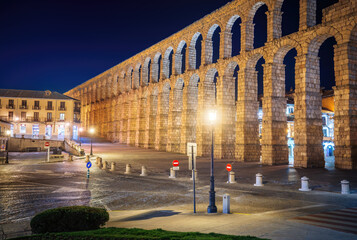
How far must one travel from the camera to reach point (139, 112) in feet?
194

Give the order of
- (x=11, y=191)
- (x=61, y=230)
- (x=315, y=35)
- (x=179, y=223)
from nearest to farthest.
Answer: (x=61, y=230) → (x=179, y=223) → (x=11, y=191) → (x=315, y=35)

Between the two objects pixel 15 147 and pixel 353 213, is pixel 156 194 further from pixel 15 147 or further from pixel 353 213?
pixel 15 147

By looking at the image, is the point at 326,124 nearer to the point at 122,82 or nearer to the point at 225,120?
the point at 225,120

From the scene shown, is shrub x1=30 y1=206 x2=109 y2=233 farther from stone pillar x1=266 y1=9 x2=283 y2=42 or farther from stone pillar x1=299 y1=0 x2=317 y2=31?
stone pillar x1=266 y1=9 x2=283 y2=42

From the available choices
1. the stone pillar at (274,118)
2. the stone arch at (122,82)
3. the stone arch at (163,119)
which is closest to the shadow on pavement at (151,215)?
the stone pillar at (274,118)

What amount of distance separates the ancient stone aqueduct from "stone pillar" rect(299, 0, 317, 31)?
0.30 feet

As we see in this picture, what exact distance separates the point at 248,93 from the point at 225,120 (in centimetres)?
481

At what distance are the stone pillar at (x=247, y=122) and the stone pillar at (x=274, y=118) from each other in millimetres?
3075

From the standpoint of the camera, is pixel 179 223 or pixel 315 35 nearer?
pixel 179 223

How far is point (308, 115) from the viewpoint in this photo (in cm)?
2720

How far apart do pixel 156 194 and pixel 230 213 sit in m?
5.50

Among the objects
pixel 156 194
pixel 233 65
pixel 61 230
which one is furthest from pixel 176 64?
pixel 61 230

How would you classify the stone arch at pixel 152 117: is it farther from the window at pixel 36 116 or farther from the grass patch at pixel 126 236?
the grass patch at pixel 126 236

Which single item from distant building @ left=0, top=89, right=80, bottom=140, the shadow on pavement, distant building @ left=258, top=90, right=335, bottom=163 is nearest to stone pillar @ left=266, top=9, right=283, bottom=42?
the shadow on pavement
